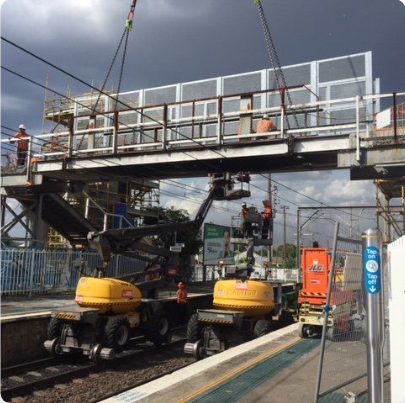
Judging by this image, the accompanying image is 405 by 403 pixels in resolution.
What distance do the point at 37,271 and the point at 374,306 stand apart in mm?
16368

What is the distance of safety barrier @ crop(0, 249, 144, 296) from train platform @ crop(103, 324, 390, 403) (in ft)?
30.5

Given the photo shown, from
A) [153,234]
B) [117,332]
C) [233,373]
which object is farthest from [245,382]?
[153,234]

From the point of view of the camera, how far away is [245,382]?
6.81 meters

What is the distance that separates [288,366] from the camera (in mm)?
7805

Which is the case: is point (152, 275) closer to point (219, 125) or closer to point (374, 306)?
point (219, 125)

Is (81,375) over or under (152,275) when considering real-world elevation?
under

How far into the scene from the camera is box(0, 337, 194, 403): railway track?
29.4ft

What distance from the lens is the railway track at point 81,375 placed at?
353 inches

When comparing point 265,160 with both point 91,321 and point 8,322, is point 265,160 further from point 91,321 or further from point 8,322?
point 8,322

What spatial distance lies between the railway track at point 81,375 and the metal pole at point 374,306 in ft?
18.5

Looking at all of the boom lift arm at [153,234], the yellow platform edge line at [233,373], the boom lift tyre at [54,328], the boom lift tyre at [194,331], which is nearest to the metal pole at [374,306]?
the yellow platform edge line at [233,373]

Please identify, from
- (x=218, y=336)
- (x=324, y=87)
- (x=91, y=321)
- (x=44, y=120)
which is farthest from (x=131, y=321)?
(x=44, y=120)

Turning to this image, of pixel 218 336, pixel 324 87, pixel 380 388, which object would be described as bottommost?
pixel 218 336

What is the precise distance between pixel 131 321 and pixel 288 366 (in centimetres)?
583
